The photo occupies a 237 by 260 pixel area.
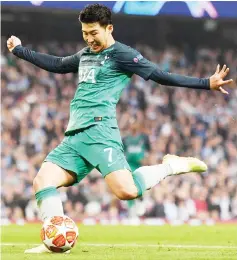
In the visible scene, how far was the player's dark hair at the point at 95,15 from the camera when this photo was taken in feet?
28.4

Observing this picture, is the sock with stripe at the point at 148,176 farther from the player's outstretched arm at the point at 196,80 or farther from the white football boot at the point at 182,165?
the player's outstretched arm at the point at 196,80

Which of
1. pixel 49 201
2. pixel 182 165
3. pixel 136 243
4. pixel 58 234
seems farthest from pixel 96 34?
pixel 136 243

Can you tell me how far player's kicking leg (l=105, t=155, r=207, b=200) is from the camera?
863cm

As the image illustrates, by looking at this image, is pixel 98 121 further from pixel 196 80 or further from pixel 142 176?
pixel 196 80

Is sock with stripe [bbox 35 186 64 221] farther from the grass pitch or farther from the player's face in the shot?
the player's face

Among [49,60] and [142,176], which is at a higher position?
[49,60]

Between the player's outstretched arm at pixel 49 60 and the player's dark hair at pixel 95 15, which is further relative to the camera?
the player's outstretched arm at pixel 49 60

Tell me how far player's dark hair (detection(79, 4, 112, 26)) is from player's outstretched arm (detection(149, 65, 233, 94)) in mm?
701

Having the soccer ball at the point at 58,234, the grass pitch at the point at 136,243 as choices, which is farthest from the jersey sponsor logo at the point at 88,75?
the grass pitch at the point at 136,243

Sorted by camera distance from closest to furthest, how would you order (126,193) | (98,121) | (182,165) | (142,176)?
(126,193) → (98,121) → (142,176) → (182,165)

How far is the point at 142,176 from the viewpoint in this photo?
9000 mm

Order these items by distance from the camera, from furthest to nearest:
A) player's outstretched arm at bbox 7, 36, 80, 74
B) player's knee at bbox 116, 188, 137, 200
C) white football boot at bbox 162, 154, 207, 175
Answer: white football boot at bbox 162, 154, 207, 175 → player's outstretched arm at bbox 7, 36, 80, 74 → player's knee at bbox 116, 188, 137, 200

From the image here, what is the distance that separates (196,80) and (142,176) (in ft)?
3.79

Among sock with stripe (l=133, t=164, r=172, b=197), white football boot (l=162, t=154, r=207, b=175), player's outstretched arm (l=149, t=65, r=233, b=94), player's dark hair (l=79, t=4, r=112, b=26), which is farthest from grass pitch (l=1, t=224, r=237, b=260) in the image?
player's dark hair (l=79, t=4, r=112, b=26)
